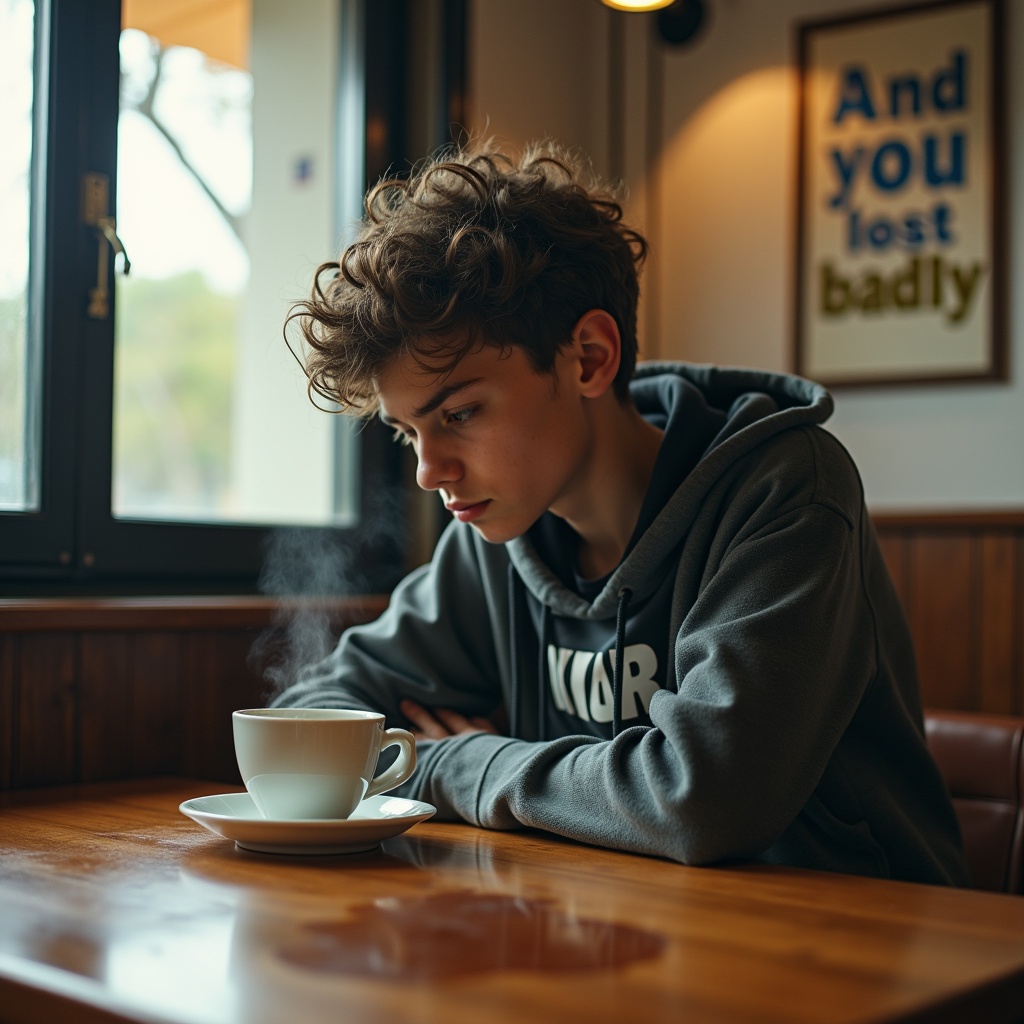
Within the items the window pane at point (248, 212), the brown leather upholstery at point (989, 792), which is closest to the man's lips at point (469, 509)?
the brown leather upholstery at point (989, 792)

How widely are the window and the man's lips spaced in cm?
75

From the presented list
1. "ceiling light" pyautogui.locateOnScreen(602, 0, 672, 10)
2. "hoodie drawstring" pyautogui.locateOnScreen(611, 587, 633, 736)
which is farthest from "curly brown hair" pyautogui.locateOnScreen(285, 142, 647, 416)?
"ceiling light" pyautogui.locateOnScreen(602, 0, 672, 10)

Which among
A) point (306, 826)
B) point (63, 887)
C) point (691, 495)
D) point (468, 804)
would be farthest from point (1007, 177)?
point (63, 887)

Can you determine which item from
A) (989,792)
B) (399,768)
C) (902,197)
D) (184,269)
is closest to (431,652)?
(399,768)

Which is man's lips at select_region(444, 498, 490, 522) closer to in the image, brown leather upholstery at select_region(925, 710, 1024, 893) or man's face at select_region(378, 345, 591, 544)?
man's face at select_region(378, 345, 591, 544)

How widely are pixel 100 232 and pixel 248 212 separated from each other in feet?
2.91

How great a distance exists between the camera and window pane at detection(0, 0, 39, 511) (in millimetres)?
1825

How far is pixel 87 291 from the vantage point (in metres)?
1.90

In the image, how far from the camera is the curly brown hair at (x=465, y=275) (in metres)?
1.31

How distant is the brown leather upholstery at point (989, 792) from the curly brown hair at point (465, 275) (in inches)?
25.4

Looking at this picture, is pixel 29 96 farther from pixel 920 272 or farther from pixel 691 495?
pixel 920 272

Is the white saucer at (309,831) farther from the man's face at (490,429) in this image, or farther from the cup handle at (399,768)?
the man's face at (490,429)

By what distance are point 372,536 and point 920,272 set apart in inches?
53.5

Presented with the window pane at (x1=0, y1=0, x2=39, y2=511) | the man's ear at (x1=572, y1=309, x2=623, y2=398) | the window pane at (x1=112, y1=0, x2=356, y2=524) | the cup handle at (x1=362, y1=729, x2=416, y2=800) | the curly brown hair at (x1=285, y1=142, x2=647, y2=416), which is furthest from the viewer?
the window pane at (x1=112, y1=0, x2=356, y2=524)
